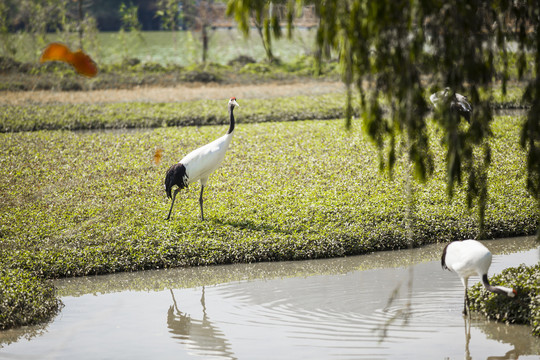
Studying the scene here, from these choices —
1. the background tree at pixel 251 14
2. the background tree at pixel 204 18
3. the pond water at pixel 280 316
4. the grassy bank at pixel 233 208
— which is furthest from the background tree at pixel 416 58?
the background tree at pixel 204 18

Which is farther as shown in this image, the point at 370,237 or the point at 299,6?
the point at 370,237

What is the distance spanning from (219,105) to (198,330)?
15.1m

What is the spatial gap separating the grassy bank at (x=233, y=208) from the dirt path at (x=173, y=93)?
7.82 metres

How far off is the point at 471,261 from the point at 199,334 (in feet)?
9.42

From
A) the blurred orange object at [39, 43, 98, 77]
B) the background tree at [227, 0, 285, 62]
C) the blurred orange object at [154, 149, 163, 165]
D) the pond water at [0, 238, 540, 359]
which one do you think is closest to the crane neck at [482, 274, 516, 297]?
the pond water at [0, 238, 540, 359]

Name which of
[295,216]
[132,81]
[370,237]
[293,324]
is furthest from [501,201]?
[132,81]

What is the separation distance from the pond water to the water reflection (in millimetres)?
11

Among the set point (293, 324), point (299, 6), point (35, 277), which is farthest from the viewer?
point (35, 277)

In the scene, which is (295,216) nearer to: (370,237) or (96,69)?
(370,237)

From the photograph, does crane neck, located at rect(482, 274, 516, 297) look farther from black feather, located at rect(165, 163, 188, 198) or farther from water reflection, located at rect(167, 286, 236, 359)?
black feather, located at rect(165, 163, 188, 198)

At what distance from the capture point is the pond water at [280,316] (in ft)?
22.7

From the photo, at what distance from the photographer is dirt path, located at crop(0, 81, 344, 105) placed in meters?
24.1

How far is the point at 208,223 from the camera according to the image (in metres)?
10.7

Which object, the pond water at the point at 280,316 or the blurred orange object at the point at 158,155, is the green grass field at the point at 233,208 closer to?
the blurred orange object at the point at 158,155
